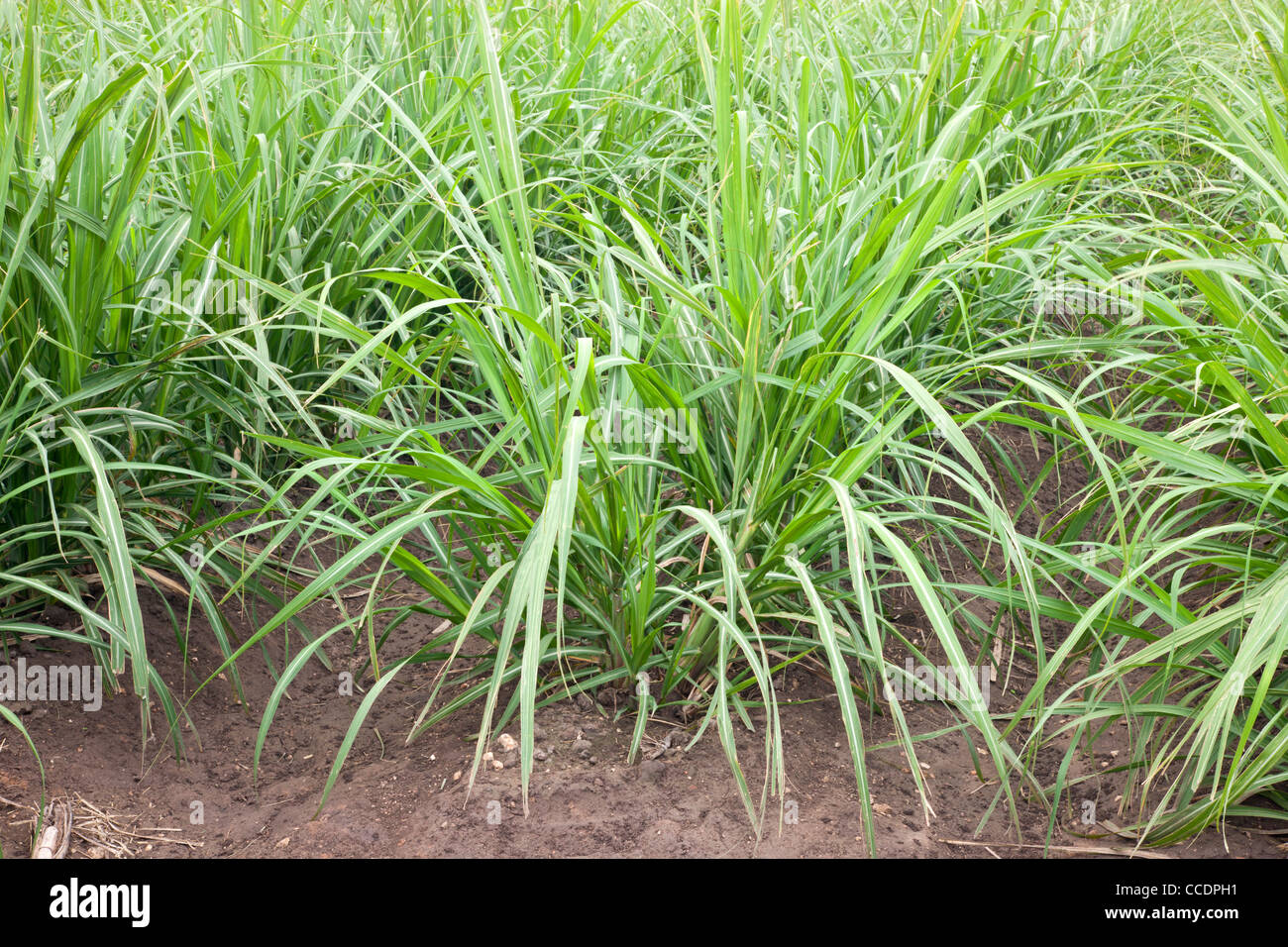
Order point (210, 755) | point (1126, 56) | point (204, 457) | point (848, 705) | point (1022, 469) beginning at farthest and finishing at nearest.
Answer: point (1126, 56) → point (1022, 469) → point (204, 457) → point (210, 755) → point (848, 705)

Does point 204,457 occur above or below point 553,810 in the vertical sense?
above

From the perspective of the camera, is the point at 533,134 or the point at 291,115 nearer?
the point at 291,115

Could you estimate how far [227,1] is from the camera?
2168 millimetres

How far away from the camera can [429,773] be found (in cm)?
148

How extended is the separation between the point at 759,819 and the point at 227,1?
1.93 metres

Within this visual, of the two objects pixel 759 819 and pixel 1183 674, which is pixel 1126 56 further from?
pixel 759 819

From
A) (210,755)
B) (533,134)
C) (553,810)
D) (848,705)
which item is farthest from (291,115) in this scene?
(848,705)

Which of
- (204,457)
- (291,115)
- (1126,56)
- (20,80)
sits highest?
(1126,56)

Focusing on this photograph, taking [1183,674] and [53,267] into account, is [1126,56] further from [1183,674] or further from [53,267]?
[53,267]

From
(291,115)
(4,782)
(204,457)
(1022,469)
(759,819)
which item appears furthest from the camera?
(1022,469)

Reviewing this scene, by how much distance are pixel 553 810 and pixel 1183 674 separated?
3.29ft

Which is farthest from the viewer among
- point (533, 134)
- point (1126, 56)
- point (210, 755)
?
point (1126, 56)

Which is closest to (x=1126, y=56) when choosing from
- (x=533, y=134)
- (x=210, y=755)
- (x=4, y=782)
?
(x=533, y=134)

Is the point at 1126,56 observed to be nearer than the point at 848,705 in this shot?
No
